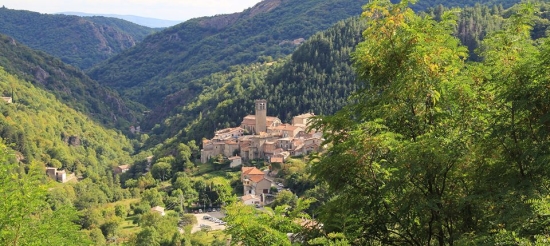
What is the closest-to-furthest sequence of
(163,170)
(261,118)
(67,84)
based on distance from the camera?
(163,170) → (261,118) → (67,84)

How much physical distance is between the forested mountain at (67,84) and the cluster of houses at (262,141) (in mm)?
79747

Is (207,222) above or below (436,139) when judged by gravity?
below

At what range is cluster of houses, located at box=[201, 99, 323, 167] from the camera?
232 ft

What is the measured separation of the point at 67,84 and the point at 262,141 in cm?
10963

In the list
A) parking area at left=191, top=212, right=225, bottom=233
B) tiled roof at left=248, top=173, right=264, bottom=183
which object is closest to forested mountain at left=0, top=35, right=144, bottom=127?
parking area at left=191, top=212, right=225, bottom=233

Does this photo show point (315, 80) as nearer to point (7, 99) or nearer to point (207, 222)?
point (207, 222)

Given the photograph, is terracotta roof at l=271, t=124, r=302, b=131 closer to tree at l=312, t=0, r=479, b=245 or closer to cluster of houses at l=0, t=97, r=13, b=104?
tree at l=312, t=0, r=479, b=245

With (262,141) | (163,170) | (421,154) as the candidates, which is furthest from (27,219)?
(163,170)

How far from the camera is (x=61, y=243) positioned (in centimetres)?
1270

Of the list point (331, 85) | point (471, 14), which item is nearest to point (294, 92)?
point (331, 85)

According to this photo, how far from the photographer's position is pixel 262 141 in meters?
73.4

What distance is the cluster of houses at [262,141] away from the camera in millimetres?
70812

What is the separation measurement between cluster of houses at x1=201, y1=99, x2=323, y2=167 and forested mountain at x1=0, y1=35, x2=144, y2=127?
262 ft

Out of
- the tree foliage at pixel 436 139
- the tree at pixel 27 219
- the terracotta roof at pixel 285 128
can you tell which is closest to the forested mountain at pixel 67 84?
the terracotta roof at pixel 285 128
